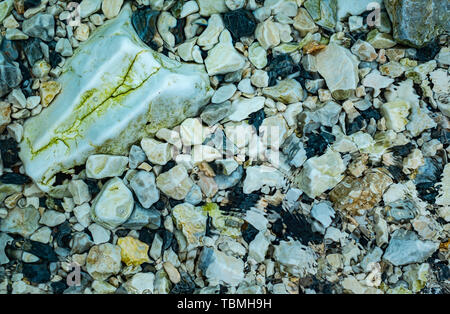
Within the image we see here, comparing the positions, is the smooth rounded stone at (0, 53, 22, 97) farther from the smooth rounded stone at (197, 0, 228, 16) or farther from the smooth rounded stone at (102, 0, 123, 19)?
the smooth rounded stone at (197, 0, 228, 16)

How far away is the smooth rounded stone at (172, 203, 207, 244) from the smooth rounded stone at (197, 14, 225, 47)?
79 centimetres

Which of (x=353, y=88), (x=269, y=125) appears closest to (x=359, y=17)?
(x=353, y=88)

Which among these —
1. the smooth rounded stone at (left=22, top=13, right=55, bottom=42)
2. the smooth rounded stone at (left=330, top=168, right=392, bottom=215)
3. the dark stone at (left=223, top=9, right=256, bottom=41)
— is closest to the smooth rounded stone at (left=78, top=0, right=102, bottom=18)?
the smooth rounded stone at (left=22, top=13, right=55, bottom=42)

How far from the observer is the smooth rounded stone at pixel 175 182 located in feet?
6.66

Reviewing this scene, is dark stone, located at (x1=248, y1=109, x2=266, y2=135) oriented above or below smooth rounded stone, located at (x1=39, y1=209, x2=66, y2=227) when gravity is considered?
above

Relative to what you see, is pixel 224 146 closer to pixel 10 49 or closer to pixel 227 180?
pixel 227 180

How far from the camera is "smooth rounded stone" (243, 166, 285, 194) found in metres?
2.06

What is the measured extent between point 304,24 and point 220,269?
1.22 m

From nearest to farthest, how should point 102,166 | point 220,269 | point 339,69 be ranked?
1. point 220,269
2. point 102,166
3. point 339,69

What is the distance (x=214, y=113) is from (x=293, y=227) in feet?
2.04

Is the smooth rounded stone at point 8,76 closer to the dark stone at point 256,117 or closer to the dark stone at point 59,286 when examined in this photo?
the dark stone at point 59,286

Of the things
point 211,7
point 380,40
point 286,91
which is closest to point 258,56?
point 286,91

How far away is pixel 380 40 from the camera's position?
2180mm

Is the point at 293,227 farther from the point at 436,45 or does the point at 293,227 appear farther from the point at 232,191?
the point at 436,45
